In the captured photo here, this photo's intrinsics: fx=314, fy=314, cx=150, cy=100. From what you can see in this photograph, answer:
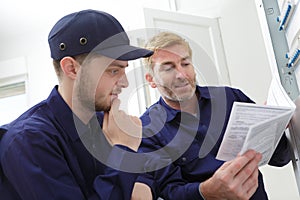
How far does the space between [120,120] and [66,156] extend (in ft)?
0.54

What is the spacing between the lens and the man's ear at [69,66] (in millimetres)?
848

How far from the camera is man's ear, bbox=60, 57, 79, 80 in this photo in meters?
0.85

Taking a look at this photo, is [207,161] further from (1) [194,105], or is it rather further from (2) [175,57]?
(2) [175,57]

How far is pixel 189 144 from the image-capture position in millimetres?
1008

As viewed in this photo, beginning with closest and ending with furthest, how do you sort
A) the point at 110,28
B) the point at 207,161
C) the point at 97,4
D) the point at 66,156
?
the point at 66,156, the point at 110,28, the point at 207,161, the point at 97,4

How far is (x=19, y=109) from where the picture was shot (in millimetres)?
2941

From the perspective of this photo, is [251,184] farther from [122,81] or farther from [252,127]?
[122,81]

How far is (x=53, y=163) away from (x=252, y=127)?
1.49 ft

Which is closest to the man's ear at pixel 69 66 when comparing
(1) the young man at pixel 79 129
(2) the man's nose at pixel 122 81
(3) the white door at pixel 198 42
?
(1) the young man at pixel 79 129

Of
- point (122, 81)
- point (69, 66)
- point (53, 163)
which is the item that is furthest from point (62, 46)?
point (53, 163)

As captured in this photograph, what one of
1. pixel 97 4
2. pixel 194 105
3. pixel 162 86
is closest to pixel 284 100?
pixel 194 105

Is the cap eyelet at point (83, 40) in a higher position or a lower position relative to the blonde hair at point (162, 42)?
higher

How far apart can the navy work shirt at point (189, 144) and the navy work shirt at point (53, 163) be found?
0.50 feet

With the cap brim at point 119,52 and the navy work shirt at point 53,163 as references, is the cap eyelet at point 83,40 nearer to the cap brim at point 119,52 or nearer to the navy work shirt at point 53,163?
the cap brim at point 119,52
